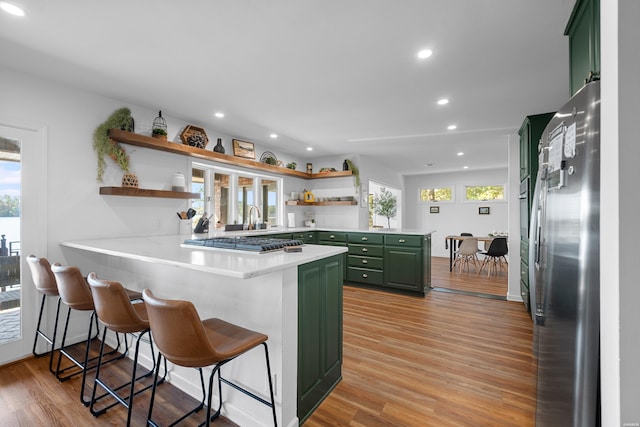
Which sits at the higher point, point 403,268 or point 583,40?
point 583,40

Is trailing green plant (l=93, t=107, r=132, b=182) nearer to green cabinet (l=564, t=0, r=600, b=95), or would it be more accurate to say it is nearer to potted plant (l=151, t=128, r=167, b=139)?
potted plant (l=151, t=128, r=167, b=139)

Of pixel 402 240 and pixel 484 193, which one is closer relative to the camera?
pixel 402 240

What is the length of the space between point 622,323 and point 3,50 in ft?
12.0

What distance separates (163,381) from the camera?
2146 mm

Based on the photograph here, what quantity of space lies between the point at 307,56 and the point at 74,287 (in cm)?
230

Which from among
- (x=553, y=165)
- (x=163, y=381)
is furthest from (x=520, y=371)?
(x=163, y=381)

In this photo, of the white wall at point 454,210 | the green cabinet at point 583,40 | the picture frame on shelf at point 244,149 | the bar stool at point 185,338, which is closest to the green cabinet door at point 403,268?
the picture frame on shelf at point 244,149

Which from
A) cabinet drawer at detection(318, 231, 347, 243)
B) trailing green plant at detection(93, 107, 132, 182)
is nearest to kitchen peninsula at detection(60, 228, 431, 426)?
trailing green plant at detection(93, 107, 132, 182)

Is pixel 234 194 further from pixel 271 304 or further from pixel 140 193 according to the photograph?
pixel 271 304

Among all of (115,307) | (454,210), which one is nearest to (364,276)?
(115,307)

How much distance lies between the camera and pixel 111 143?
2947 mm

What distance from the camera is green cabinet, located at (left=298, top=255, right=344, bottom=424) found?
5.66 ft

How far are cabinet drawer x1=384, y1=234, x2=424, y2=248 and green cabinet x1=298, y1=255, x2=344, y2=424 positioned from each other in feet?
8.14

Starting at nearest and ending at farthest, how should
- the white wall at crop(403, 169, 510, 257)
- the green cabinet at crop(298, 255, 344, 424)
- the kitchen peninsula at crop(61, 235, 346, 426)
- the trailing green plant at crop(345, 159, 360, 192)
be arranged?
the kitchen peninsula at crop(61, 235, 346, 426) → the green cabinet at crop(298, 255, 344, 424) → the trailing green plant at crop(345, 159, 360, 192) → the white wall at crop(403, 169, 510, 257)
